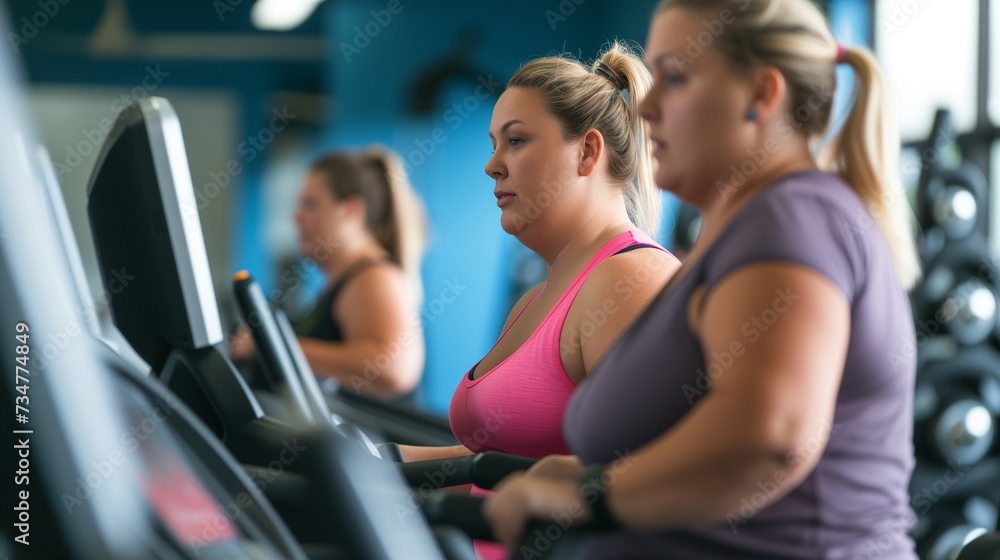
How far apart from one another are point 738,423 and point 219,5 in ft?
24.3

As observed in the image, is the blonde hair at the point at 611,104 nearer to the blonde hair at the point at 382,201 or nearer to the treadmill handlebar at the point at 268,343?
the treadmill handlebar at the point at 268,343

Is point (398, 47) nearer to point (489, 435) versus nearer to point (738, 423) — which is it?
point (489, 435)

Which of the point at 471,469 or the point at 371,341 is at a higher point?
the point at 471,469

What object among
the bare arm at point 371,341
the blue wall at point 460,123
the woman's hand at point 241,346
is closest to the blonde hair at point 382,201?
the bare arm at point 371,341

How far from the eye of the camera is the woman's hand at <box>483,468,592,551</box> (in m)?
0.83

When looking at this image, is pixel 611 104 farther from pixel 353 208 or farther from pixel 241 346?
pixel 241 346

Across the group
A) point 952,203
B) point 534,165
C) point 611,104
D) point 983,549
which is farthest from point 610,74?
point 952,203

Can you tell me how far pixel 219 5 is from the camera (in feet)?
24.1

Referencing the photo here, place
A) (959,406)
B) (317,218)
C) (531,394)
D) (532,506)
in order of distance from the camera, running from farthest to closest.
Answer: (317,218) < (959,406) < (531,394) < (532,506)

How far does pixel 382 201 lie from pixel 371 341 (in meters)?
0.56

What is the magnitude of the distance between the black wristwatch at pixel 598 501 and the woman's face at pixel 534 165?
69cm

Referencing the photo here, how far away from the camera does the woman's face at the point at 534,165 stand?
4.77 feet

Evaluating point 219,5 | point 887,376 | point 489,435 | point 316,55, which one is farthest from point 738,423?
point 316,55

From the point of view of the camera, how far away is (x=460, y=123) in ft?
20.5
